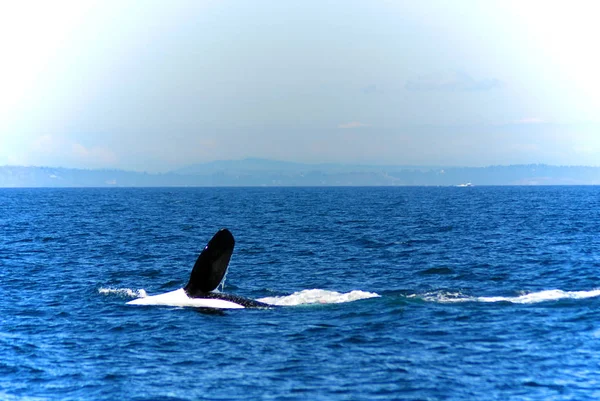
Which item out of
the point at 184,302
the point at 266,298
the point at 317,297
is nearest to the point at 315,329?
the point at 317,297

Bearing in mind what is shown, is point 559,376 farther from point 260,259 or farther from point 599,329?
point 260,259

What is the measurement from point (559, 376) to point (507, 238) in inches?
1440

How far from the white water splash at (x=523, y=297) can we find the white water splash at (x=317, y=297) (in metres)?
2.00

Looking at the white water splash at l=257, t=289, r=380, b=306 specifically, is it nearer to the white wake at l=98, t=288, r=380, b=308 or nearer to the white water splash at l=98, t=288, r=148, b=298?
the white wake at l=98, t=288, r=380, b=308

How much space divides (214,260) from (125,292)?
6.22 m

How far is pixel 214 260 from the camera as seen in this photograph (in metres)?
23.3

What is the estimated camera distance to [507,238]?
51.4m

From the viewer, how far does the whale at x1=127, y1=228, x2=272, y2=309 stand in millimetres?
23250

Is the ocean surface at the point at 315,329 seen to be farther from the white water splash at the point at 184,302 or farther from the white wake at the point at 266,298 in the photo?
the white water splash at the point at 184,302

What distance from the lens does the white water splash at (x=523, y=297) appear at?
24.8 meters

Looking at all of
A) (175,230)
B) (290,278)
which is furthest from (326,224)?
(290,278)

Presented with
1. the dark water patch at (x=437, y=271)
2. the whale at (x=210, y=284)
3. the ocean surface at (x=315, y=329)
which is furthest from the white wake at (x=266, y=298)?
the dark water patch at (x=437, y=271)

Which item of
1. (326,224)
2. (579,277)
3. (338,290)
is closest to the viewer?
(338,290)

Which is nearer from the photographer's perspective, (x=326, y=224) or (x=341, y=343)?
(x=341, y=343)
